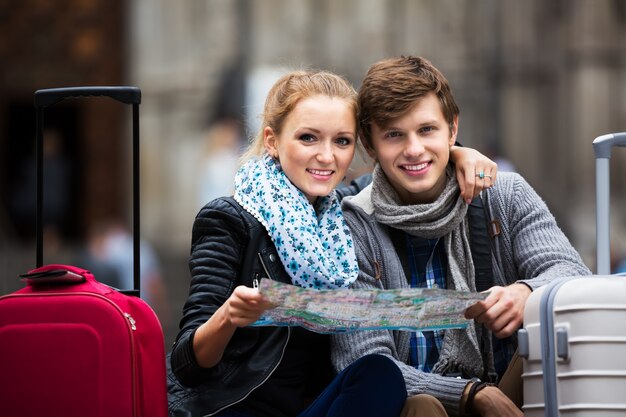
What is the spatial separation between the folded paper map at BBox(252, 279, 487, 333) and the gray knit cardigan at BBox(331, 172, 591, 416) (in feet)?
0.86

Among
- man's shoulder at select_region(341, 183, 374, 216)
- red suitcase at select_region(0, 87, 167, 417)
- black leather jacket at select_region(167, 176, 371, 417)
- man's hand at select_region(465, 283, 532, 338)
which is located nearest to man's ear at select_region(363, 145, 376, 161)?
man's shoulder at select_region(341, 183, 374, 216)

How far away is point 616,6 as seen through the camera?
14.2 m

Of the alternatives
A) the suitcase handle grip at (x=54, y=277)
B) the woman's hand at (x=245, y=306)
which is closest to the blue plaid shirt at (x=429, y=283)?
the woman's hand at (x=245, y=306)

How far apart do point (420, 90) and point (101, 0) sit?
12.7 m

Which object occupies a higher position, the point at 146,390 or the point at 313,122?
the point at 313,122

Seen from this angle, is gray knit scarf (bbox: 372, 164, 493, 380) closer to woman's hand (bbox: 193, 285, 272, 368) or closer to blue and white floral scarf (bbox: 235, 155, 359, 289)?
blue and white floral scarf (bbox: 235, 155, 359, 289)

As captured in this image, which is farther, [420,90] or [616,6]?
[616,6]

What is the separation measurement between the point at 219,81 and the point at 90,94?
36.0 feet

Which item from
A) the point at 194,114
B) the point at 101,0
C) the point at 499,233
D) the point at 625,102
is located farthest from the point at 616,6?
the point at 499,233

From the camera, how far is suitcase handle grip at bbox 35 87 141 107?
12.4 feet

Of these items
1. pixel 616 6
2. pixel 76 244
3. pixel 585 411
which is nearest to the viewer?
pixel 585 411

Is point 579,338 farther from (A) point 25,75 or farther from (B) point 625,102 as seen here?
(A) point 25,75

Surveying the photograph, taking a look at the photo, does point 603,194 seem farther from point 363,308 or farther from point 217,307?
point 217,307

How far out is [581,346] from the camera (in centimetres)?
336
